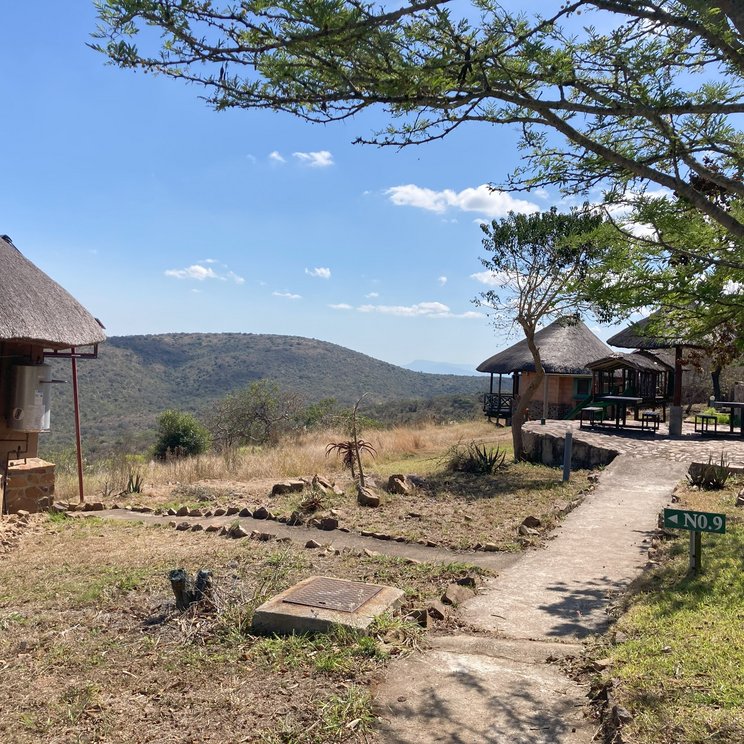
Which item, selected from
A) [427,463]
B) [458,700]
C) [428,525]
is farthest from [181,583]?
[427,463]

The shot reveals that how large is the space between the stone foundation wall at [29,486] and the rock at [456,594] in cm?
648

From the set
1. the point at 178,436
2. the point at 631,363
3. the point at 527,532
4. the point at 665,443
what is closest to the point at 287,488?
the point at 527,532

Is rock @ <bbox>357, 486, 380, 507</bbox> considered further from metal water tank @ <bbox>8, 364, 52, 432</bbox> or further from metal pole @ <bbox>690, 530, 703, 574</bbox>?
metal pole @ <bbox>690, 530, 703, 574</bbox>

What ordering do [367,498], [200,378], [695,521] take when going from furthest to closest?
[200,378] → [367,498] → [695,521]

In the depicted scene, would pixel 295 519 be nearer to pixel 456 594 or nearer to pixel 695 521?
pixel 456 594

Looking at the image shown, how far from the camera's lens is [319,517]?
9133mm

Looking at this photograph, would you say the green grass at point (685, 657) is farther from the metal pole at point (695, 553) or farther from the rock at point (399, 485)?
the rock at point (399, 485)

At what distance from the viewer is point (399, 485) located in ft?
37.4

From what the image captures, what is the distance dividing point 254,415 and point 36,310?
15131mm

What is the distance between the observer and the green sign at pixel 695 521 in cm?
519

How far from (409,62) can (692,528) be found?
3.88m

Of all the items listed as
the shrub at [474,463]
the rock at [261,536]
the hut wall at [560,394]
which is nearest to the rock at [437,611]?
the rock at [261,536]

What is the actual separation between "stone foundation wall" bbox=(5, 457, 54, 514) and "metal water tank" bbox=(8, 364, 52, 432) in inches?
20.0

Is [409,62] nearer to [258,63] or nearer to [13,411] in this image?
[258,63]
